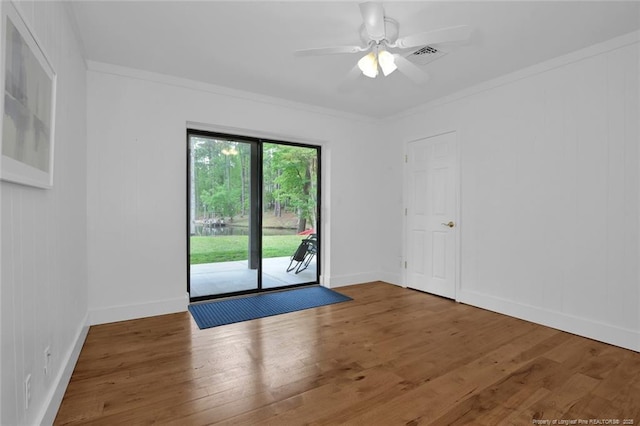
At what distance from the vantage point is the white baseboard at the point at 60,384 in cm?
160

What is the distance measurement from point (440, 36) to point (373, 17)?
1.46ft

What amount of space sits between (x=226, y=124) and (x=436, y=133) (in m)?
2.65

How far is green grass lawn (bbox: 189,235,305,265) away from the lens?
12.7ft

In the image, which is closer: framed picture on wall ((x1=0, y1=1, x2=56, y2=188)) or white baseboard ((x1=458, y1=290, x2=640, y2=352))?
framed picture on wall ((x1=0, y1=1, x2=56, y2=188))

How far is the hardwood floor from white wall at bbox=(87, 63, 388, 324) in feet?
1.21

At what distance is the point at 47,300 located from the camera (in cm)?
172

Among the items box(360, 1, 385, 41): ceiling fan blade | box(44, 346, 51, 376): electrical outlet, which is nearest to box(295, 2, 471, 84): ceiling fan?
box(360, 1, 385, 41): ceiling fan blade

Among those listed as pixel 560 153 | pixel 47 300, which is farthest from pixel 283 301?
pixel 560 153

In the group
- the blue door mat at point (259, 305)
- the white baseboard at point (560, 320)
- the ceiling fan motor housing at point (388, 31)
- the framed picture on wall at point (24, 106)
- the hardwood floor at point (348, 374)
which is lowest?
the hardwood floor at point (348, 374)

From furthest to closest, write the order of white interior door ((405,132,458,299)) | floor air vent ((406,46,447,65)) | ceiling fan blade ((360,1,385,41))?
white interior door ((405,132,458,299)), floor air vent ((406,46,447,65)), ceiling fan blade ((360,1,385,41))

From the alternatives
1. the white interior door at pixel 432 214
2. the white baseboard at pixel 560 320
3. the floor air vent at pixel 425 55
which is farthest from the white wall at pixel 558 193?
the floor air vent at pixel 425 55

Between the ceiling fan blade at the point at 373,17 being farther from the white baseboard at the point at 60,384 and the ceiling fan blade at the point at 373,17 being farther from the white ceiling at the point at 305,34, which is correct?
the white baseboard at the point at 60,384

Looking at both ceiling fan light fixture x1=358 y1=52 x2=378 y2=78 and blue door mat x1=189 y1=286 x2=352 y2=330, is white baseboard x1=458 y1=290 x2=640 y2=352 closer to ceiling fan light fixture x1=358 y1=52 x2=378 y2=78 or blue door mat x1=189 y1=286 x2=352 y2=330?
blue door mat x1=189 y1=286 x2=352 y2=330

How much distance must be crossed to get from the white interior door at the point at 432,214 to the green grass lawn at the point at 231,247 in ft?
5.65
